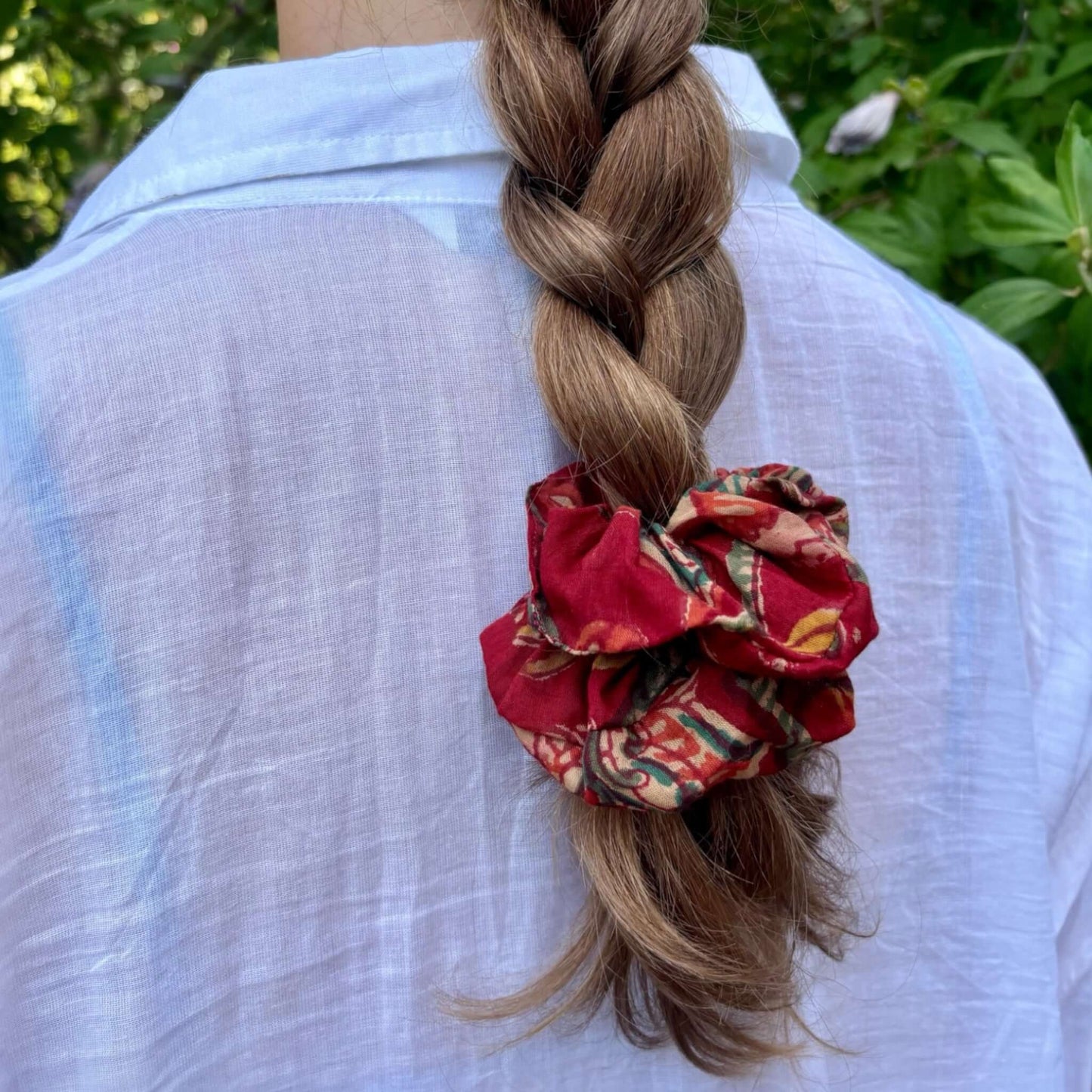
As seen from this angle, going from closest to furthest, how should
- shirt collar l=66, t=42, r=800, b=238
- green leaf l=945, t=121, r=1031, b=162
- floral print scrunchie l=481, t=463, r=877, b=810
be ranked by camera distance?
floral print scrunchie l=481, t=463, r=877, b=810 → shirt collar l=66, t=42, r=800, b=238 → green leaf l=945, t=121, r=1031, b=162

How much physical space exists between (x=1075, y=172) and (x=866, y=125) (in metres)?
0.31

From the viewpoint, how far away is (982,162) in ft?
4.58

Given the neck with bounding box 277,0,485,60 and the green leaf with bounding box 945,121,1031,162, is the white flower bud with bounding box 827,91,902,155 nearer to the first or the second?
the green leaf with bounding box 945,121,1031,162

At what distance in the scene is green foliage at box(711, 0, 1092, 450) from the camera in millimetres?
1212

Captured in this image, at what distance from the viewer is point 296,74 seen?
683 millimetres

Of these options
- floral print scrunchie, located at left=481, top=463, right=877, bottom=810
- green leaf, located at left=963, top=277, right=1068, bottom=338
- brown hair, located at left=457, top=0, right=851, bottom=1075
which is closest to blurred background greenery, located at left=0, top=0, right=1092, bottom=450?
green leaf, located at left=963, top=277, right=1068, bottom=338

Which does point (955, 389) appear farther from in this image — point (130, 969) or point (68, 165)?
point (68, 165)

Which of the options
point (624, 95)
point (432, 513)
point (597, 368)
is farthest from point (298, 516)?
point (624, 95)

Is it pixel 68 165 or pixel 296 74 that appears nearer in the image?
pixel 296 74

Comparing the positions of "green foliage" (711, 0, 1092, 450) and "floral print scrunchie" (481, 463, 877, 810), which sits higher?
"floral print scrunchie" (481, 463, 877, 810)

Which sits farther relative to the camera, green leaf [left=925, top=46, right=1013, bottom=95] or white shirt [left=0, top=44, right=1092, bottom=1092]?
green leaf [left=925, top=46, right=1013, bottom=95]

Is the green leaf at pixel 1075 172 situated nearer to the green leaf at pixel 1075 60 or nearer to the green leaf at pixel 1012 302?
the green leaf at pixel 1012 302

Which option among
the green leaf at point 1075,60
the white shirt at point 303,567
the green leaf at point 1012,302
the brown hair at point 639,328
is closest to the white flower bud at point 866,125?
the green leaf at point 1075,60

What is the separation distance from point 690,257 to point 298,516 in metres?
0.27
